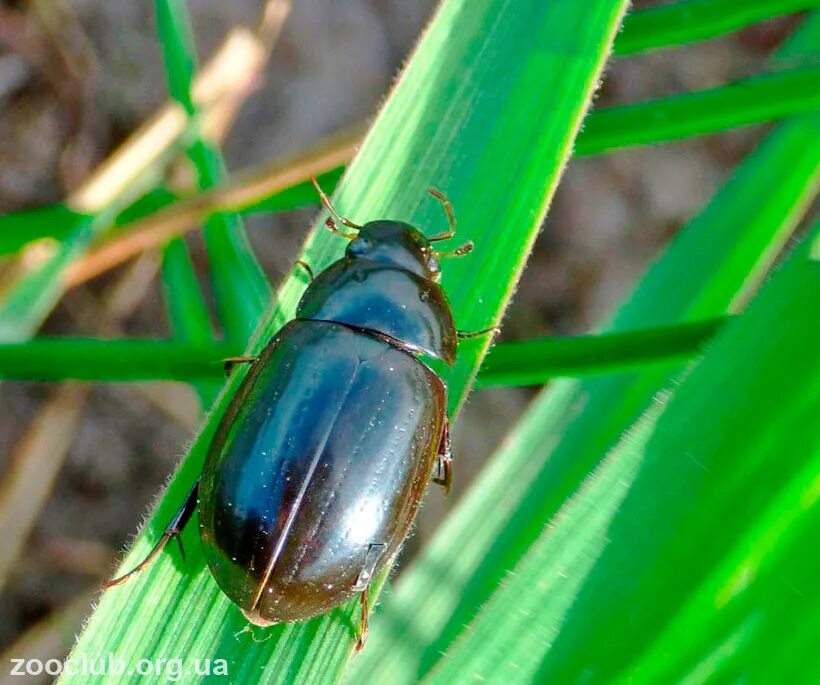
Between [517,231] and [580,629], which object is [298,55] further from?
[580,629]

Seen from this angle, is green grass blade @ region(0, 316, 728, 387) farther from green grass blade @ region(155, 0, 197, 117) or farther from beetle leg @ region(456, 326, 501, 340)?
green grass blade @ region(155, 0, 197, 117)

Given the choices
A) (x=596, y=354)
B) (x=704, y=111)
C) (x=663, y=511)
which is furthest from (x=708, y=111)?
(x=663, y=511)

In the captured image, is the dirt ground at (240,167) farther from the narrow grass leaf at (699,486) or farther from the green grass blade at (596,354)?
the narrow grass leaf at (699,486)

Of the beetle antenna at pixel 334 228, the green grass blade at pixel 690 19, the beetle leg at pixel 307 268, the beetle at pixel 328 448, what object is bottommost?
the beetle at pixel 328 448

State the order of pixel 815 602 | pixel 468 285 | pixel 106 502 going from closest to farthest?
1. pixel 815 602
2. pixel 468 285
3. pixel 106 502

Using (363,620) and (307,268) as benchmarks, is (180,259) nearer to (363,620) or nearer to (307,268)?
(307,268)

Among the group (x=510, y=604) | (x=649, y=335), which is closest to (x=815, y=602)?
(x=510, y=604)

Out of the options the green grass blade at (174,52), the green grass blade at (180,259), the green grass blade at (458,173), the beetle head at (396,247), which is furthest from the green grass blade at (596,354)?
the green grass blade at (174,52)
